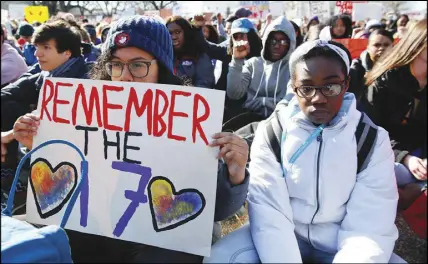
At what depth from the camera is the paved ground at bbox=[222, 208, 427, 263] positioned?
2.31 meters

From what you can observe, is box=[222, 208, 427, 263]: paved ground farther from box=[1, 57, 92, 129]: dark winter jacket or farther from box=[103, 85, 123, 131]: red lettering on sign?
box=[1, 57, 92, 129]: dark winter jacket

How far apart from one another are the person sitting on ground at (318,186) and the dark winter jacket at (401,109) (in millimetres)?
501

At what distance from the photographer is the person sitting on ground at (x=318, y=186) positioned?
57.7 inches

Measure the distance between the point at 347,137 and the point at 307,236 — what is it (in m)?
0.39

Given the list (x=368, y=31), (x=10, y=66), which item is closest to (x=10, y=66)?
(x=10, y=66)

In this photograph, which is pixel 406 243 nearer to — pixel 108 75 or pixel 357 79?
pixel 357 79

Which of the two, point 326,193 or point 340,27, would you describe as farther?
point 340,27

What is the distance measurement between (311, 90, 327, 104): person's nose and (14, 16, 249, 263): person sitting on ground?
380 mm

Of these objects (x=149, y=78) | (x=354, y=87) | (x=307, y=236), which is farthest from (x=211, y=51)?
(x=307, y=236)

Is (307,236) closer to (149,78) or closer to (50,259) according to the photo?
(149,78)

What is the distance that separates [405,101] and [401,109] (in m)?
0.05

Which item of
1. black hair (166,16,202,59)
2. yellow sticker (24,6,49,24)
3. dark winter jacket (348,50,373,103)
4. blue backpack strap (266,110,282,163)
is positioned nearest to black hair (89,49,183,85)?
blue backpack strap (266,110,282,163)

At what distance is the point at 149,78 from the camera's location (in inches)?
71.0

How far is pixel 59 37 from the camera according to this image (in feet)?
10.3
